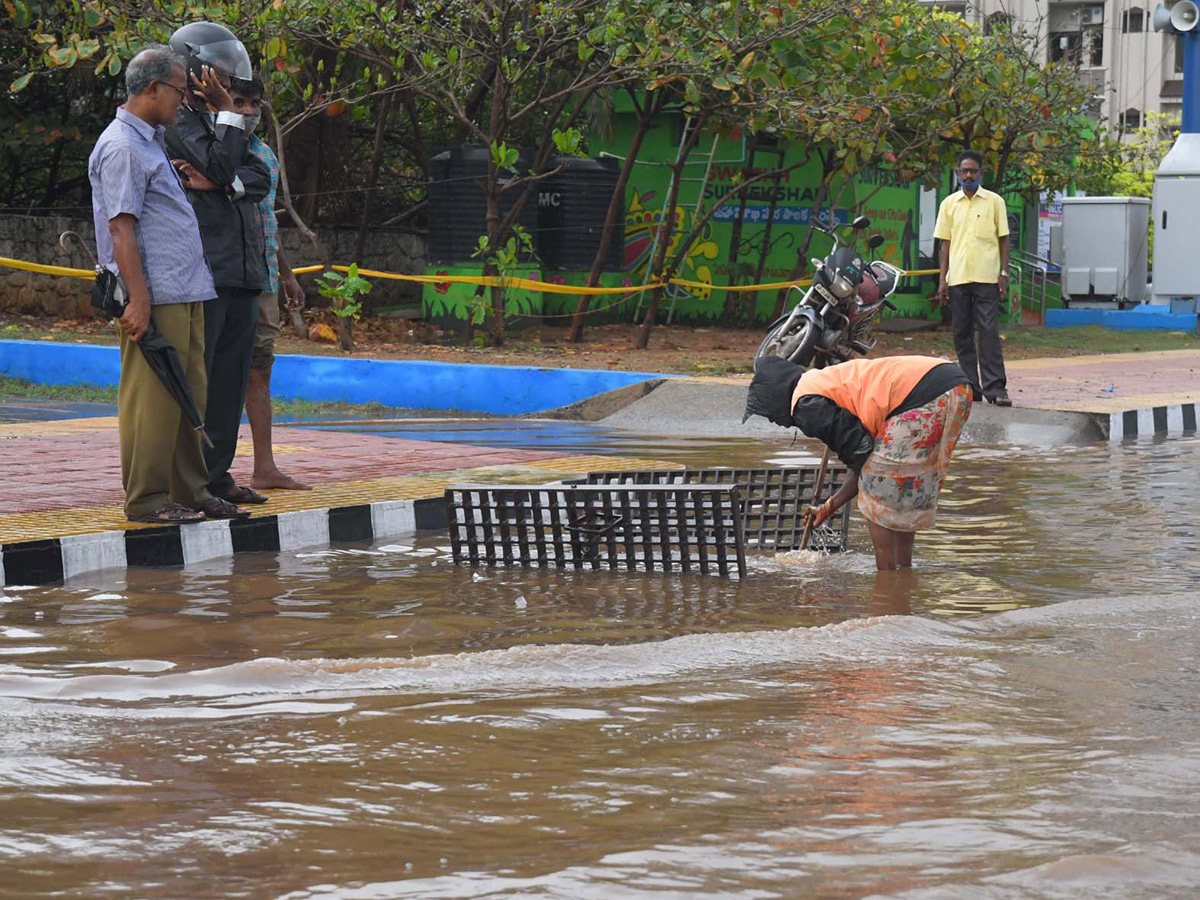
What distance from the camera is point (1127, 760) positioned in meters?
3.67

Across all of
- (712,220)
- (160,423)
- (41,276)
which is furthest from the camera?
(712,220)

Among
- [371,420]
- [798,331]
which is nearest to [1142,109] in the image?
[371,420]

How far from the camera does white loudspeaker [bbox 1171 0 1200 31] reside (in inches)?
854

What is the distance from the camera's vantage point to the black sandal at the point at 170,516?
6477 millimetres

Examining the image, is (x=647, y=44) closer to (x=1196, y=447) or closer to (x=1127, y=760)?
(x=1196, y=447)

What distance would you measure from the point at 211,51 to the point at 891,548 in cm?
335

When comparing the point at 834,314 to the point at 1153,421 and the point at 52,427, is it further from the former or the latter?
the point at 1153,421

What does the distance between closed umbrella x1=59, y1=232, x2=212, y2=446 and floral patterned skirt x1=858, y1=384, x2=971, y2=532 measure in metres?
2.50

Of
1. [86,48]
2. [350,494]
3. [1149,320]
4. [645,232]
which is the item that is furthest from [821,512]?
[1149,320]

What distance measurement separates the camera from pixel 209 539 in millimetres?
6574

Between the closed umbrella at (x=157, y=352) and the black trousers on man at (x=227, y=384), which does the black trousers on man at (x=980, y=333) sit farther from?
the closed umbrella at (x=157, y=352)

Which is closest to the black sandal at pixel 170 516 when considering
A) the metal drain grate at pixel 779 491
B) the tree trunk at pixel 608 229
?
the metal drain grate at pixel 779 491

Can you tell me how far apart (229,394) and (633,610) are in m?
2.33

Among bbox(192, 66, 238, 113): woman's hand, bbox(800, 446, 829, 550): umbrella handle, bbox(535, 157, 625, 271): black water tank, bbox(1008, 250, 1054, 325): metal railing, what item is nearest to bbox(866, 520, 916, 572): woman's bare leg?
bbox(800, 446, 829, 550): umbrella handle
